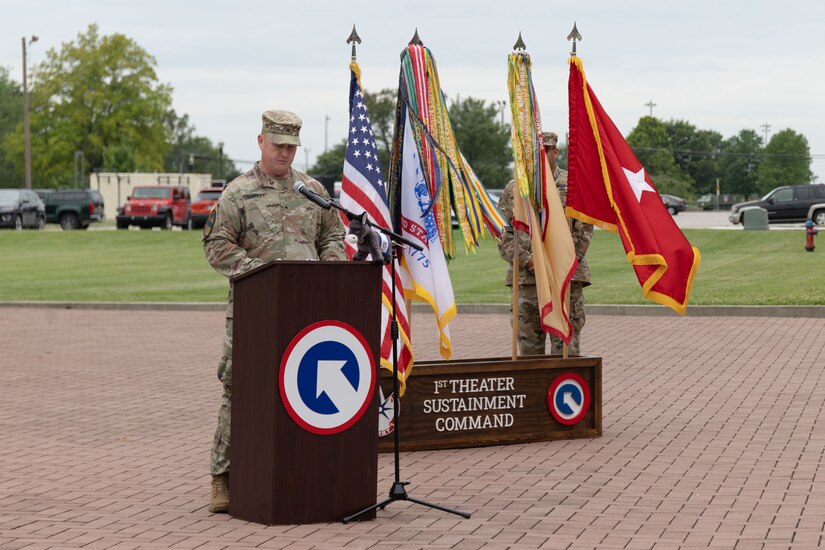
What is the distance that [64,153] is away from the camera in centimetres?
9031

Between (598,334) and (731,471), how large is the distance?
813 cm

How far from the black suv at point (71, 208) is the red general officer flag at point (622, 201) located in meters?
45.5

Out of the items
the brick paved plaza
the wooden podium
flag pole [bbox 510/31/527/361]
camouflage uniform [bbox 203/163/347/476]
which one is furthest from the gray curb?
the wooden podium

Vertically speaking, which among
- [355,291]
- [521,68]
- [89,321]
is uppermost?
[521,68]

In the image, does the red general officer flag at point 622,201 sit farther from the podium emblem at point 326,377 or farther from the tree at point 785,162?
the tree at point 785,162

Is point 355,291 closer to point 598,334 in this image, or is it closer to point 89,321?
point 598,334

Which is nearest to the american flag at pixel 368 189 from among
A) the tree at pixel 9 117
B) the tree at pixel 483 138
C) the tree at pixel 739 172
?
the tree at pixel 483 138

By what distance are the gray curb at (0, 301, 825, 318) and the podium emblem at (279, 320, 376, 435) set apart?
12.3 meters

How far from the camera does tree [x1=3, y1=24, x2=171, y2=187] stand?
89.6m

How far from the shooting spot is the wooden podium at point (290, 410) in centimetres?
595

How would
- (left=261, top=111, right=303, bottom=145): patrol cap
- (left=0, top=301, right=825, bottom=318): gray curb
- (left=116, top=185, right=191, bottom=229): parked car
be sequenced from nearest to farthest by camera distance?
1. (left=261, top=111, right=303, bottom=145): patrol cap
2. (left=0, top=301, right=825, bottom=318): gray curb
3. (left=116, top=185, right=191, bottom=229): parked car

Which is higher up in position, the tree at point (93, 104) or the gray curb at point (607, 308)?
the tree at point (93, 104)

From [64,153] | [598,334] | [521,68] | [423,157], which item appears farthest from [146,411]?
[64,153]

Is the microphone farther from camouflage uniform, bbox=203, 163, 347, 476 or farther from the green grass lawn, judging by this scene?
the green grass lawn
